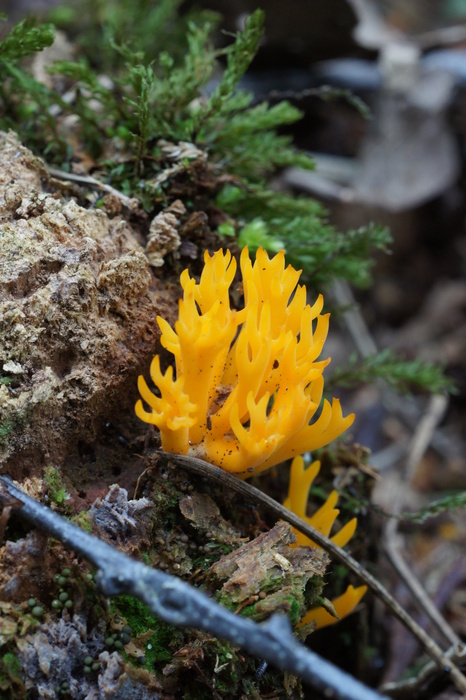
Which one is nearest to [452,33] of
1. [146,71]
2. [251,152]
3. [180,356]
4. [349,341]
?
[349,341]

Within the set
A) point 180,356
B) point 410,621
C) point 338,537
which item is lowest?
point 410,621

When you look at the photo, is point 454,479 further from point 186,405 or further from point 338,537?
point 186,405

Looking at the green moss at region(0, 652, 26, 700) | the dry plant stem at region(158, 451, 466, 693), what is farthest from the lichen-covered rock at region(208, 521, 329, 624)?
the green moss at region(0, 652, 26, 700)

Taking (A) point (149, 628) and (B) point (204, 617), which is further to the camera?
(A) point (149, 628)

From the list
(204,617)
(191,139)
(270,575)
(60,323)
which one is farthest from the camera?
(191,139)

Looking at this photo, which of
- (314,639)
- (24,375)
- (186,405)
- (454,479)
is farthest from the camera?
(454,479)

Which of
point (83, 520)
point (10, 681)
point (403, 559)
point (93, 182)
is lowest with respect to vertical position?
point (403, 559)

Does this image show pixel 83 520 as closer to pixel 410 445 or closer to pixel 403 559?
pixel 403 559

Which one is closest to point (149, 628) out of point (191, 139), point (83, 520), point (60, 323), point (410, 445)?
point (83, 520)
